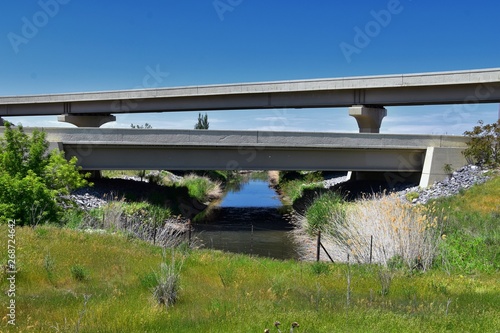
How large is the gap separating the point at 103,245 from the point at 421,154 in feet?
69.7

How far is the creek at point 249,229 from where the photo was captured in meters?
18.8

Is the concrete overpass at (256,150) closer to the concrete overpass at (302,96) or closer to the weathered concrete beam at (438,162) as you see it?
the weathered concrete beam at (438,162)

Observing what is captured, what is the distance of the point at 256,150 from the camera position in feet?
83.4

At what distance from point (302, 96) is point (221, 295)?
29389 millimetres

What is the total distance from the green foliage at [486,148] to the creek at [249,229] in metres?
11.0

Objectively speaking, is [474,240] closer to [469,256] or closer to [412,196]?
[469,256]

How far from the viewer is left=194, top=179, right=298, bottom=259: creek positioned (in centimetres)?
1880

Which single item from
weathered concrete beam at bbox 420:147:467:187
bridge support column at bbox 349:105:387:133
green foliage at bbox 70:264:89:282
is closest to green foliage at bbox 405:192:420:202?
weathered concrete beam at bbox 420:147:467:187

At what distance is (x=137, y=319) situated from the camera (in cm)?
612

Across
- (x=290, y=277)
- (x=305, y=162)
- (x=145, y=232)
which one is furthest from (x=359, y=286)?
(x=305, y=162)

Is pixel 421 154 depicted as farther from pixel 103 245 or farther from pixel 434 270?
pixel 103 245

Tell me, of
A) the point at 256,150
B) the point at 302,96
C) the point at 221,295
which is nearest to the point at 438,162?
the point at 256,150

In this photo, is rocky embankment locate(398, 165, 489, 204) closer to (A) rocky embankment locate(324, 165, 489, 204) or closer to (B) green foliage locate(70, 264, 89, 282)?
(A) rocky embankment locate(324, 165, 489, 204)

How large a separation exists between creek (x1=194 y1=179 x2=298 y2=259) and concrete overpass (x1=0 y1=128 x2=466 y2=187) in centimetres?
310
